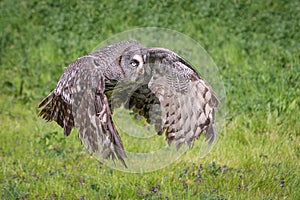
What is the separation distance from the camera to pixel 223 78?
29.2ft

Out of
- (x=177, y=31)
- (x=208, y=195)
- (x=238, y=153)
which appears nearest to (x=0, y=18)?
(x=177, y=31)

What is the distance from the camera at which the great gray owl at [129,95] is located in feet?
16.0

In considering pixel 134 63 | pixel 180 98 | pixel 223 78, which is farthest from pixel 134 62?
pixel 223 78

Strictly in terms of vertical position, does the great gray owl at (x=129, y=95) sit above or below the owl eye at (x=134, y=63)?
below

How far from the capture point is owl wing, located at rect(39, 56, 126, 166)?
4.70 m

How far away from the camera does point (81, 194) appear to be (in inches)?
240

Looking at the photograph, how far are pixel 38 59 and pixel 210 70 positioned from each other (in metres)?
3.02

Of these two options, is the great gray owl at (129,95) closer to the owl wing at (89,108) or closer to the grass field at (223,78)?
the owl wing at (89,108)

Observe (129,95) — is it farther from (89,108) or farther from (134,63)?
(89,108)

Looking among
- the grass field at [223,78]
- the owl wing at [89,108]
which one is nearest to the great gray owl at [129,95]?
the owl wing at [89,108]

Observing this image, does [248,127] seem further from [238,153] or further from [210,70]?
[210,70]

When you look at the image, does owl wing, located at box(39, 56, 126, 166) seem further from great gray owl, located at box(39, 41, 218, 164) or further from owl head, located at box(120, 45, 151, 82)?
owl head, located at box(120, 45, 151, 82)

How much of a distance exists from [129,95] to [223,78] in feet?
9.99

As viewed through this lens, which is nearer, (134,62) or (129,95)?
(134,62)
